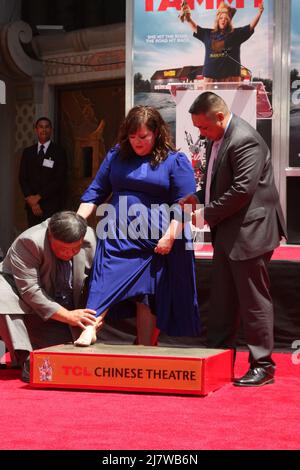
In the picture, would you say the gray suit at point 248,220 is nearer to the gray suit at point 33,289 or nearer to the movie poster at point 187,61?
the gray suit at point 33,289

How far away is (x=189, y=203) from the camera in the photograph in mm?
3707

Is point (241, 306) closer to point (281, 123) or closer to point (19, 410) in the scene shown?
point (19, 410)

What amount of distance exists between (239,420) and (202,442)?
0.38 meters

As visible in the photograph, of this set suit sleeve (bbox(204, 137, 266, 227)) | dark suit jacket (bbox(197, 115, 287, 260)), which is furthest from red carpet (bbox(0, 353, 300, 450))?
suit sleeve (bbox(204, 137, 266, 227))

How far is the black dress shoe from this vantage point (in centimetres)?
352

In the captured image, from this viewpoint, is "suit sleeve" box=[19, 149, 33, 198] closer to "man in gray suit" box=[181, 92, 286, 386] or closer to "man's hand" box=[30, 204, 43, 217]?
"man's hand" box=[30, 204, 43, 217]

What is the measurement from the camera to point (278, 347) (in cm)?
471

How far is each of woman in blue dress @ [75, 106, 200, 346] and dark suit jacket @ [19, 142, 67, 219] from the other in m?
3.79

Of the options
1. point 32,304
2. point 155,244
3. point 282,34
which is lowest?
point 32,304

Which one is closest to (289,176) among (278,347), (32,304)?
(278,347)

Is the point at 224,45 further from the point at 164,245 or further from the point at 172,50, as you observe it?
the point at 164,245

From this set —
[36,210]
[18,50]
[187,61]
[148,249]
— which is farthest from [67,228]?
[18,50]
